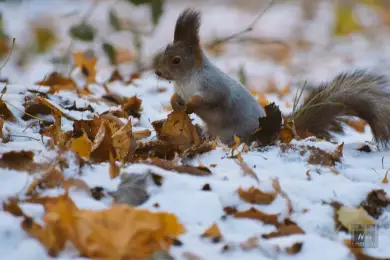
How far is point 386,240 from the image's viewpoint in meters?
1.88

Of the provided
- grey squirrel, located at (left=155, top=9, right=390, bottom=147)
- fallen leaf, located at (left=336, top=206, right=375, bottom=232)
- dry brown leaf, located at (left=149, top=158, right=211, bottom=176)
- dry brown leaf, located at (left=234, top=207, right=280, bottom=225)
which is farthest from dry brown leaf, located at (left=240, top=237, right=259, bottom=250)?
grey squirrel, located at (left=155, top=9, right=390, bottom=147)

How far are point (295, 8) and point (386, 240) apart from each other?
8.66m

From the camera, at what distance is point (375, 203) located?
2.04 metres

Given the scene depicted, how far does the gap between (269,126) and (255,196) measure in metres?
0.71

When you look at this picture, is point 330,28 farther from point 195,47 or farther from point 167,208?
point 167,208

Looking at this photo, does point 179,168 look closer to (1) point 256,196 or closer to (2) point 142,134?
(1) point 256,196

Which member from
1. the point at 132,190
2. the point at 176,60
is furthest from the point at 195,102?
the point at 132,190

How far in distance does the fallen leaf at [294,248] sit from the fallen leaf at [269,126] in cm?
93

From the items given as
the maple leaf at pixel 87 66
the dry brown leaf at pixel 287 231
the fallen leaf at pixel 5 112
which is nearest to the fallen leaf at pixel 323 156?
the dry brown leaf at pixel 287 231

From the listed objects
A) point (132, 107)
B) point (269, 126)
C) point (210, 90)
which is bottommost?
point (269, 126)

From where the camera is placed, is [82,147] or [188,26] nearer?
[82,147]

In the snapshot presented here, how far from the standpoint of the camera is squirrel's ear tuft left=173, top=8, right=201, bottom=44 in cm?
295

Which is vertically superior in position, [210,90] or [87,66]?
[87,66]

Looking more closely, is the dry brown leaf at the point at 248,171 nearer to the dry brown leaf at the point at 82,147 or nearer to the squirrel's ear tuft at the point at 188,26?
the dry brown leaf at the point at 82,147
